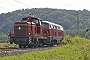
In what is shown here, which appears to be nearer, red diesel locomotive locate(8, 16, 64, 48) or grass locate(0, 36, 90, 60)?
grass locate(0, 36, 90, 60)

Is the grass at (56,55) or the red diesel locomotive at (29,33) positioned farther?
the red diesel locomotive at (29,33)

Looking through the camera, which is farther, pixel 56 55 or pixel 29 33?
pixel 29 33

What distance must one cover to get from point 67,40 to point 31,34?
14.6 metres

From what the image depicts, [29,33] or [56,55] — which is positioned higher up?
[29,33]

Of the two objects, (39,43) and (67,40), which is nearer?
(39,43)

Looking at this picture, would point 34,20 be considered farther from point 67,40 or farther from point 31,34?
point 67,40

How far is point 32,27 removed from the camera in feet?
107

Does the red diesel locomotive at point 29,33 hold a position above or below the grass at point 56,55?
above

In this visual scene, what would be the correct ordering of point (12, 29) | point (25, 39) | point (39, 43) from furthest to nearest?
point (39, 43)
point (12, 29)
point (25, 39)

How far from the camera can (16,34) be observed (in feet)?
103

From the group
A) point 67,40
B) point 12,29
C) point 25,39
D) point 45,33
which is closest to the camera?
point 25,39

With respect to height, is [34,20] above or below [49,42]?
above

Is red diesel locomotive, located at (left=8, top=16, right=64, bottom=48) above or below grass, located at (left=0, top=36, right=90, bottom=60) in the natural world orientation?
above

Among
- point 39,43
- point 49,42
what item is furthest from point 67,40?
point 39,43
